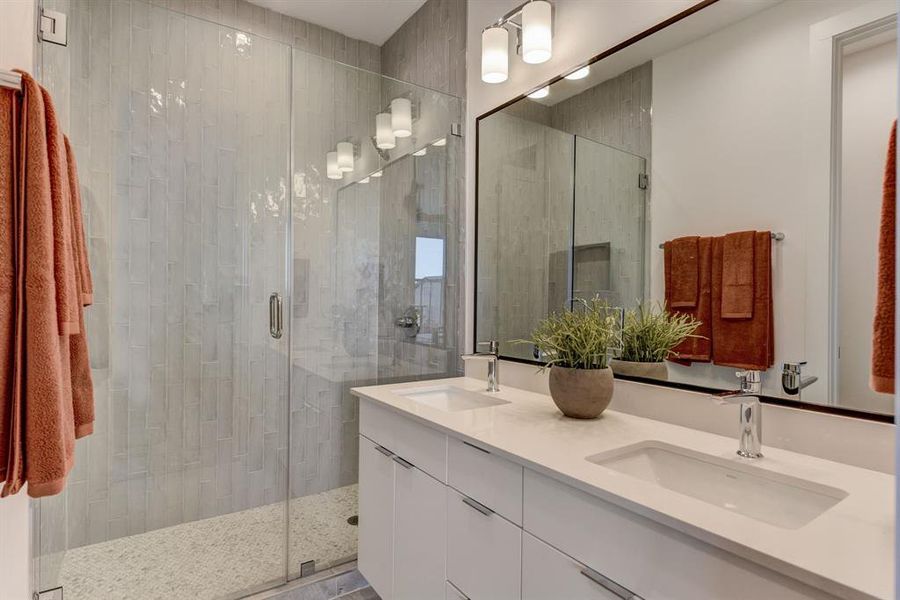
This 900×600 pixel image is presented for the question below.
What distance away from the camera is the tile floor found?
1.69 metres

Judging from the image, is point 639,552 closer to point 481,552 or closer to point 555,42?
point 481,552

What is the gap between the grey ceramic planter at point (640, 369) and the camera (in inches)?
53.7

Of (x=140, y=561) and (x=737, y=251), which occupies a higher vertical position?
(x=737, y=251)

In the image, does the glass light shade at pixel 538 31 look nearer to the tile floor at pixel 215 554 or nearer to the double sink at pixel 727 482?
the double sink at pixel 727 482

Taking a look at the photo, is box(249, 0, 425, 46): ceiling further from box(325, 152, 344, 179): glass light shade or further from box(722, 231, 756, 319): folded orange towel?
box(722, 231, 756, 319): folded orange towel

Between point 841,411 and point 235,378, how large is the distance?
6.73 ft

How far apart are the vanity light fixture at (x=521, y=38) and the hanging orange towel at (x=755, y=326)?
38.8 inches

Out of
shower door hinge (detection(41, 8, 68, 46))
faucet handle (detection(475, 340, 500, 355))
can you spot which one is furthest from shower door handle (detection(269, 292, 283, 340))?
shower door hinge (detection(41, 8, 68, 46))

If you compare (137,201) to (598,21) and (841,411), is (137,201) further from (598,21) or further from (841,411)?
(841,411)

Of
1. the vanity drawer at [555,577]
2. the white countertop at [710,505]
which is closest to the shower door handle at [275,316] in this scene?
the white countertop at [710,505]

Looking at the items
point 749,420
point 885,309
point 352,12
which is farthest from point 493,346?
point 352,12

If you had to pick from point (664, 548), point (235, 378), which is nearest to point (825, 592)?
point (664, 548)

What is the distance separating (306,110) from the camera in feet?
6.66

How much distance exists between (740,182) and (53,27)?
6.71 feet
